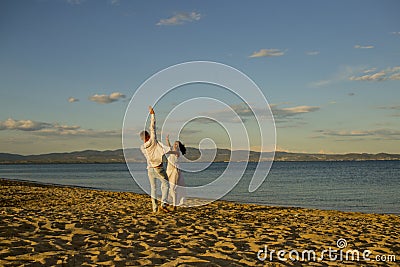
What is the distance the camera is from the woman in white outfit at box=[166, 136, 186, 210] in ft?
39.7

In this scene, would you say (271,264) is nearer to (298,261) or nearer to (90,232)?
(298,261)

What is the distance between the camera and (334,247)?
292 inches

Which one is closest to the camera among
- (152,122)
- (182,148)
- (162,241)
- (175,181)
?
(162,241)

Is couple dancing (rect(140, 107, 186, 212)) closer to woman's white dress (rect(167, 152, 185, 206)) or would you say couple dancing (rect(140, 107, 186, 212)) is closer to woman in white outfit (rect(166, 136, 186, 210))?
woman in white outfit (rect(166, 136, 186, 210))

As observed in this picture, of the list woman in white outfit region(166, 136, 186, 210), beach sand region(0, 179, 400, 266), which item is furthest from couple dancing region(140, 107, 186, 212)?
beach sand region(0, 179, 400, 266)

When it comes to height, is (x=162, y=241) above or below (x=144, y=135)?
below

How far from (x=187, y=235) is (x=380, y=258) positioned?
10.9 ft

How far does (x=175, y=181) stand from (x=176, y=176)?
6.0 inches

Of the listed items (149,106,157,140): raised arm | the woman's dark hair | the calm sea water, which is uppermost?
(149,106,157,140): raised arm

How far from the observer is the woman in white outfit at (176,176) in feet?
39.7

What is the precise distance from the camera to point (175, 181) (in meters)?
12.6

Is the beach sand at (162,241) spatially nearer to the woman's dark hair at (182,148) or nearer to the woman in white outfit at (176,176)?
the woman in white outfit at (176,176)

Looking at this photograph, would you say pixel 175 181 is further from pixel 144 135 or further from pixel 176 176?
pixel 144 135

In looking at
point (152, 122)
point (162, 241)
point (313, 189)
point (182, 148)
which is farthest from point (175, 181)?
point (313, 189)
